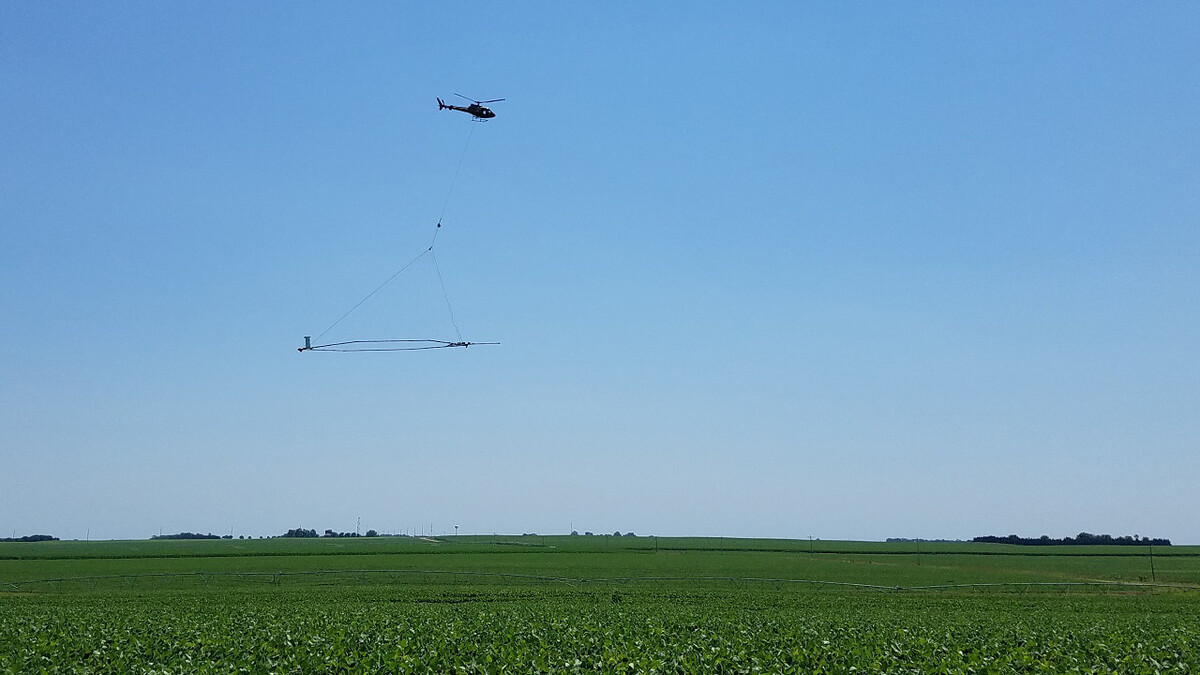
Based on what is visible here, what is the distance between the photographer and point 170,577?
68.3 m

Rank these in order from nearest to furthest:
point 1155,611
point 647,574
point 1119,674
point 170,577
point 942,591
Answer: point 1119,674 < point 1155,611 < point 942,591 < point 170,577 < point 647,574

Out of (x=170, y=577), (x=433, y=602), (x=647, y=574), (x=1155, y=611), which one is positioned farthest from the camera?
(x=647, y=574)

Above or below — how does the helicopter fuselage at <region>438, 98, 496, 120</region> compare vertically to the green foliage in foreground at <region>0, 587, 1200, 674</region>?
above

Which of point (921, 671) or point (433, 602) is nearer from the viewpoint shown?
point (921, 671)

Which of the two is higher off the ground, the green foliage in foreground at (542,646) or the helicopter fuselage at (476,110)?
the helicopter fuselage at (476,110)

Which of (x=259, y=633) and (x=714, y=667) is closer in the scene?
(x=714, y=667)

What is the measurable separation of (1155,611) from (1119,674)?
3018 cm

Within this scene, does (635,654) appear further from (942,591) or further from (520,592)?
(942,591)

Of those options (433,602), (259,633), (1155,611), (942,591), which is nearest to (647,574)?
(942,591)

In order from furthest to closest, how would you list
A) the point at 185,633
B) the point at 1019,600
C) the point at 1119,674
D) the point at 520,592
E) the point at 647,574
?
the point at 647,574
the point at 520,592
the point at 1019,600
the point at 185,633
the point at 1119,674

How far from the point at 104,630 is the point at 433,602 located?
79.4 ft

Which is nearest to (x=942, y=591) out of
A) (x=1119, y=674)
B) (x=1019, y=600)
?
(x=1019, y=600)

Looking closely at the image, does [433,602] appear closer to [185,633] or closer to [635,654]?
[185,633]

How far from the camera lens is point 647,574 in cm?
7994
